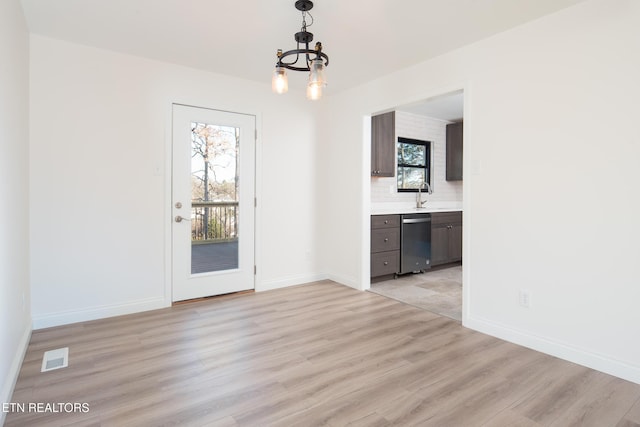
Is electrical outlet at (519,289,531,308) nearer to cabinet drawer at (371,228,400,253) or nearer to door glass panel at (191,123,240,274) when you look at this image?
cabinet drawer at (371,228,400,253)

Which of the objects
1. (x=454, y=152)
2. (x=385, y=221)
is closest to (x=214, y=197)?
(x=385, y=221)

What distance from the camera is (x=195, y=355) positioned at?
2609 mm

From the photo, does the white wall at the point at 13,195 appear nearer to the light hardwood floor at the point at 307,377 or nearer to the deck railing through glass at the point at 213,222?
the light hardwood floor at the point at 307,377

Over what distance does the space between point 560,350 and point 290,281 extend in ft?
9.73

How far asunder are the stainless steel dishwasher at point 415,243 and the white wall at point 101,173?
2.75 meters

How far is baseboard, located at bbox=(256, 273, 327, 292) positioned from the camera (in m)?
4.39

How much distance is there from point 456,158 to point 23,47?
19.7 ft

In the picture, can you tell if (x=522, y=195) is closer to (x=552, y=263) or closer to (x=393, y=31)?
(x=552, y=263)

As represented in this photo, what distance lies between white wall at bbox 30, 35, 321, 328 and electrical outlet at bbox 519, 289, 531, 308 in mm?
3357

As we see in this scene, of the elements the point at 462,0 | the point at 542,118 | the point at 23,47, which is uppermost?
the point at 462,0

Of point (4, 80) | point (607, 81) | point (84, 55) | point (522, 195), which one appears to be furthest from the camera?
point (84, 55)

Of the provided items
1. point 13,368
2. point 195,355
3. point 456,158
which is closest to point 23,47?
point 13,368

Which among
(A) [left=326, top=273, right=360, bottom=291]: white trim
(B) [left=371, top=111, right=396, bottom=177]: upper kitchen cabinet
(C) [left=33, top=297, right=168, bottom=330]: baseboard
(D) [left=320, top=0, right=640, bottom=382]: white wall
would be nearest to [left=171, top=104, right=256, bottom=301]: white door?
(C) [left=33, top=297, right=168, bottom=330]: baseboard

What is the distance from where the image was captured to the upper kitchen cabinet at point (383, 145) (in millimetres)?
4945
